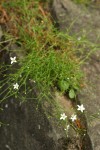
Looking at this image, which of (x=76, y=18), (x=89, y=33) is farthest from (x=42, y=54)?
(x=76, y=18)

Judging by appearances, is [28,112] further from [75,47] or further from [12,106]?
[75,47]

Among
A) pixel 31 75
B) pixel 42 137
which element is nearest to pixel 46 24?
pixel 31 75

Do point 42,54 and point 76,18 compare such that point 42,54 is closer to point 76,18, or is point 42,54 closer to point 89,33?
point 89,33

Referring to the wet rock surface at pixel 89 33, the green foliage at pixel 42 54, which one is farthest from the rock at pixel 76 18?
the green foliage at pixel 42 54

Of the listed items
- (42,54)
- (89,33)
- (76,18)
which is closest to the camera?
(42,54)

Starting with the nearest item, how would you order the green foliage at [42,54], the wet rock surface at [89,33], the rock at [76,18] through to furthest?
1. the wet rock surface at [89,33]
2. the green foliage at [42,54]
3. the rock at [76,18]

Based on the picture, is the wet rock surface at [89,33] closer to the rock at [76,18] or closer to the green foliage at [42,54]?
the rock at [76,18]

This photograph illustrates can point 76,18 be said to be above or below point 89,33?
above

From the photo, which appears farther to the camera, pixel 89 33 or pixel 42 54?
pixel 89 33

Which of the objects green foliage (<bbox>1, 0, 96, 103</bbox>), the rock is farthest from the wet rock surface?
green foliage (<bbox>1, 0, 96, 103</bbox>)
